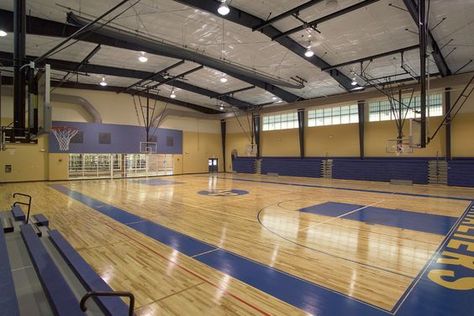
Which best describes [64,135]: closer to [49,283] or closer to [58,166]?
[58,166]

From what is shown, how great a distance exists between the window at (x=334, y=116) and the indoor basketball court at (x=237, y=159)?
9cm

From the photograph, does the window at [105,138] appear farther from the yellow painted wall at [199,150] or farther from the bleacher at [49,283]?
the bleacher at [49,283]

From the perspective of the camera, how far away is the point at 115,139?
17.8m

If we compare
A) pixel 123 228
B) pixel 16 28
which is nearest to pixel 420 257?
pixel 123 228

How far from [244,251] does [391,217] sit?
439cm

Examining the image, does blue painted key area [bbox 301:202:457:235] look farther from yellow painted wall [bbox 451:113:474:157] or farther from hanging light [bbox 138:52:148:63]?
hanging light [bbox 138:52:148:63]

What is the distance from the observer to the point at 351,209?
7.82 m

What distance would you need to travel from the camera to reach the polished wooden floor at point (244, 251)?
3.00m

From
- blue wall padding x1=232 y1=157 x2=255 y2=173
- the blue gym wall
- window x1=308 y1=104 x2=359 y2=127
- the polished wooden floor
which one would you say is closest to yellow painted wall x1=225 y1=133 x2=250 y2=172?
blue wall padding x1=232 y1=157 x2=255 y2=173

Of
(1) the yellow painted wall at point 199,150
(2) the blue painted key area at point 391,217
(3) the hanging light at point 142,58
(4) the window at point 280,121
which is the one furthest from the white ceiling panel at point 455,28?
(1) the yellow painted wall at point 199,150

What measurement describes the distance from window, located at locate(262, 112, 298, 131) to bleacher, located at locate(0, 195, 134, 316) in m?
17.5

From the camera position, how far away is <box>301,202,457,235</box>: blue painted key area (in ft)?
19.3

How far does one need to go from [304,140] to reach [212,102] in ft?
25.0

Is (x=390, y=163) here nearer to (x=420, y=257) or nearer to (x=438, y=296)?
(x=420, y=257)
